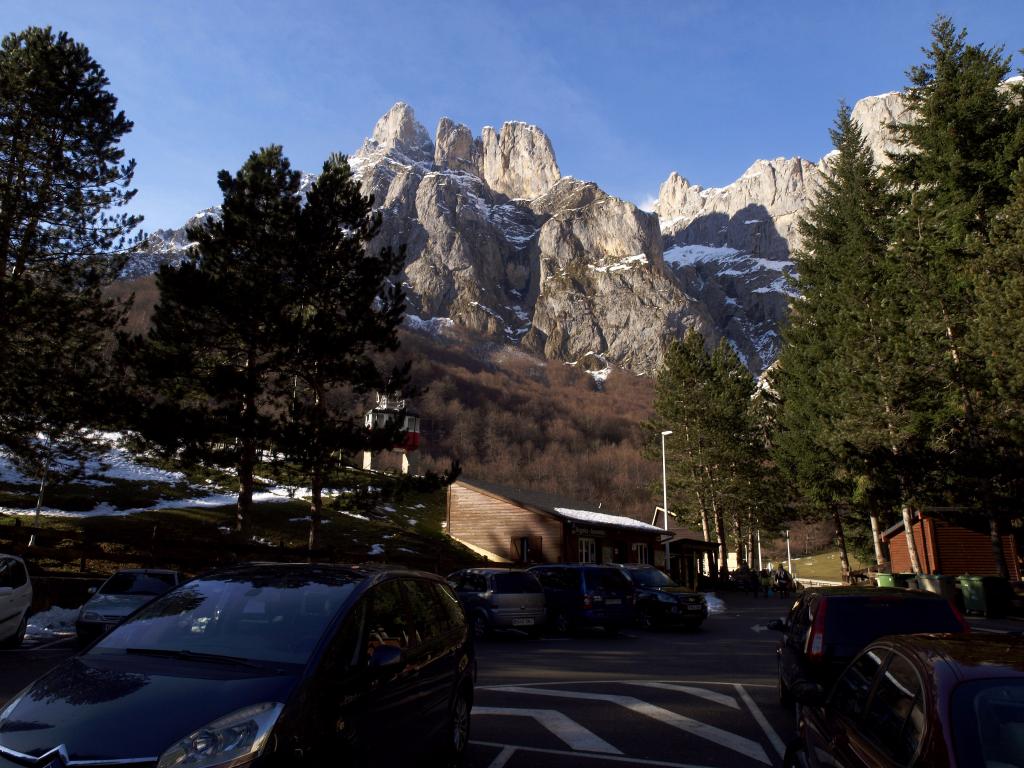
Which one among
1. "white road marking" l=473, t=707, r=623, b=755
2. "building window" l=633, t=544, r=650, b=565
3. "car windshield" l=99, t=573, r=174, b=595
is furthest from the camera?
"building window" l=633, t=544, r=650, b=565

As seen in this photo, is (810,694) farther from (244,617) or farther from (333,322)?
(333,322)

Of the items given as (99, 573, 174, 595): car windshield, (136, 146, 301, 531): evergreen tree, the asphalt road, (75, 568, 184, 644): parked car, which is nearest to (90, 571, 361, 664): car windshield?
the asphalt road

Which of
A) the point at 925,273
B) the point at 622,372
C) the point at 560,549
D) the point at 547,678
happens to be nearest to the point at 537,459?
the point at 622,372

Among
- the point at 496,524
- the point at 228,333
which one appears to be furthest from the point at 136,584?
the point at 496,524

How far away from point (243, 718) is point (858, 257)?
3960 centimetres

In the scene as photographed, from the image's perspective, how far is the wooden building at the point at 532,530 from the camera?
37719mm

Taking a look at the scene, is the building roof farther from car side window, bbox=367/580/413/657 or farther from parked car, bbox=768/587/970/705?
car side window, bbox=367/580/413/657

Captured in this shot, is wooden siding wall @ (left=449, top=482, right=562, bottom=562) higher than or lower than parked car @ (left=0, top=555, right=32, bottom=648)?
higher

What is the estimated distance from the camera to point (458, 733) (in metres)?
6.22

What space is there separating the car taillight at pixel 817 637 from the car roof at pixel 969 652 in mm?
3791

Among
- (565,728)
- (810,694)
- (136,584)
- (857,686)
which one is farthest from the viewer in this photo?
(136,584)

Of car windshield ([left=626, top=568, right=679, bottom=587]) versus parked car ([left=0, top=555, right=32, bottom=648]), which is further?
car windshield ([left=626, top=568, right=679, bottom=587])

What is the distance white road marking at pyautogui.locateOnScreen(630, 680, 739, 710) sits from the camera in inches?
370

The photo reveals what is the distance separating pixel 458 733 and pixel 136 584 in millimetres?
11505
